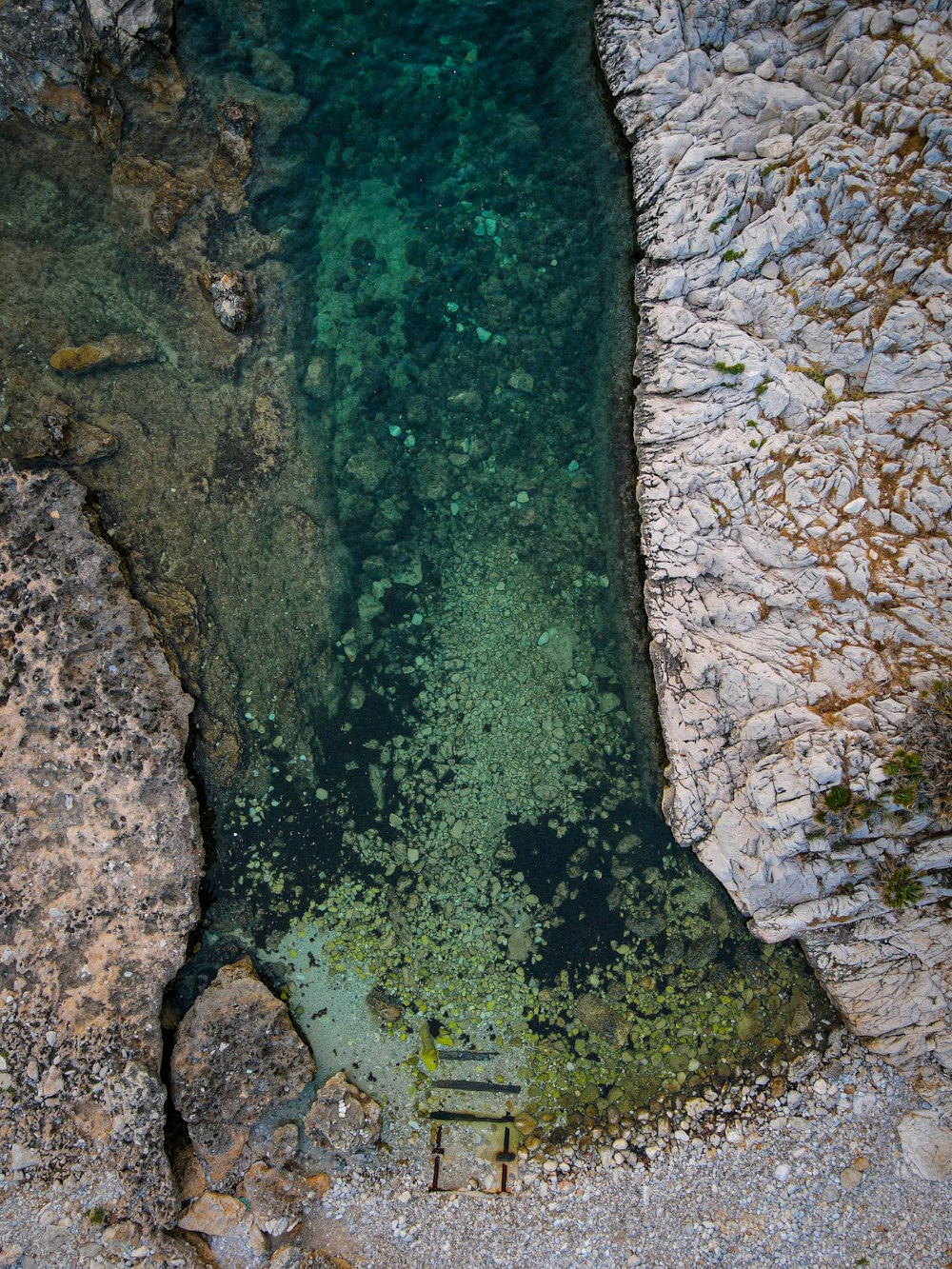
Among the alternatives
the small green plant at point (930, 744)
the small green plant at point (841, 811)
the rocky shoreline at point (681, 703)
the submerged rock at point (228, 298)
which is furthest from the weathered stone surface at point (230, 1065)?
the submerged rock at point (228, 298)

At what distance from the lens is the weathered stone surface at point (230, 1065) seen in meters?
5.56

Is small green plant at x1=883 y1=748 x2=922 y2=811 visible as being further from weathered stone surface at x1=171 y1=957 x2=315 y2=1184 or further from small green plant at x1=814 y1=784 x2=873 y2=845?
weathered stone surface at x1=171 y1=957 x2=315 y2=1184

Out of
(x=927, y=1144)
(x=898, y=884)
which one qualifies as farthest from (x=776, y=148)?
(x=927, y=1144)

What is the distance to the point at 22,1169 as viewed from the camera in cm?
541

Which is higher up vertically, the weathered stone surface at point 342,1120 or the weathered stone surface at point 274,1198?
the weathered stone surface at point 342,1120

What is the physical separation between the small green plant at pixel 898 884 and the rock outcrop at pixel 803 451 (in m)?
0.02

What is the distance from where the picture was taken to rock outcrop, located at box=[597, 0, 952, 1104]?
16.4ft

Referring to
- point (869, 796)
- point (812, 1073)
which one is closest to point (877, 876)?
point (869, 796)

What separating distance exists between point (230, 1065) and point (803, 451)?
657 cm

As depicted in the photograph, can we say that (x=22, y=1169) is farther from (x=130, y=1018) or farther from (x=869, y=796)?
(x=869, y=796)

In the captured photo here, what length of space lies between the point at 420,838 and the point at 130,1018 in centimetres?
262

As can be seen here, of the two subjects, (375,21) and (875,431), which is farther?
(375,21)

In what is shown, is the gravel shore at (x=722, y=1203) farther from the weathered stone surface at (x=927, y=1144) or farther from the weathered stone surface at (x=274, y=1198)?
the weathered stone surface at (x=274, y=1198)

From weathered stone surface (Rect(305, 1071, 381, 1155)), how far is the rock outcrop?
348 cm
